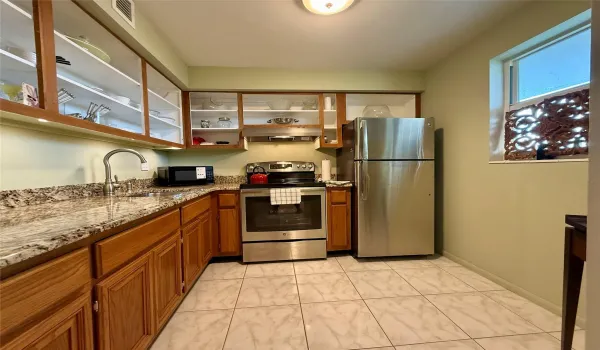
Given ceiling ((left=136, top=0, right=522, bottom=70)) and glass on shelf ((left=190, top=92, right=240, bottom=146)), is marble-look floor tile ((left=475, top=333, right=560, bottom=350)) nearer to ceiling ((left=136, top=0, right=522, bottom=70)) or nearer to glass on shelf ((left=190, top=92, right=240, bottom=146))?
ceiling ((left=136, top=0, right=522, bottom=70))

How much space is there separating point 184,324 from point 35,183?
3.95 ft

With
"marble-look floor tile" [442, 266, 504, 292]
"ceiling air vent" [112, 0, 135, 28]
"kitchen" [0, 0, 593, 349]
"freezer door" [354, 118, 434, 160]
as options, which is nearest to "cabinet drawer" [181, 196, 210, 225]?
"kitchen" [0, 0, 593, 349]

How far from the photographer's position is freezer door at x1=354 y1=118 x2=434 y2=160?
231 centimetres

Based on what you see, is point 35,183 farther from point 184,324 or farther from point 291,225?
point 291,225

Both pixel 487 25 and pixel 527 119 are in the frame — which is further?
pixel 487 25

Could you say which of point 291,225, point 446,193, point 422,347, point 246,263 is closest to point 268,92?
point 291,225

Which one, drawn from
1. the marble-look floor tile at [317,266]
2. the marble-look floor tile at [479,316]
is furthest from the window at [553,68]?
the marble-look floor tile at [317,266]

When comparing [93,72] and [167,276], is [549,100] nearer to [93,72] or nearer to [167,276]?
[167,276]

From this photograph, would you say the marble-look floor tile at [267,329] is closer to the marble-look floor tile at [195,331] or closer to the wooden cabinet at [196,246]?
the marble-look floor tile at [195,331]

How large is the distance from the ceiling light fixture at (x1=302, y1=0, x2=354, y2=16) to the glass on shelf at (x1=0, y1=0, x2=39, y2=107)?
146 cm

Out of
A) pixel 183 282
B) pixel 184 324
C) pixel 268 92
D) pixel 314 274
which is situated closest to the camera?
pixel 184 324

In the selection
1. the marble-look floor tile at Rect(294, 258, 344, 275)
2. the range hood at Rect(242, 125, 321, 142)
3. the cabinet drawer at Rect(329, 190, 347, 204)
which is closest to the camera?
the marble-look floor tile at Rect(294, 258, 344, 275)

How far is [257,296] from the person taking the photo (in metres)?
1.72

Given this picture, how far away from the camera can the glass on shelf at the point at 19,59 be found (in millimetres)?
1004
